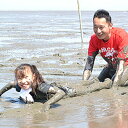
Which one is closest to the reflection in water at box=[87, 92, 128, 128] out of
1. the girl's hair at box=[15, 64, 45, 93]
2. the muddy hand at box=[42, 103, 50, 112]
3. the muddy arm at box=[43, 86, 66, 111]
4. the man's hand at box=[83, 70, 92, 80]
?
the muddy arm at box=[43, 86, 66, 111]

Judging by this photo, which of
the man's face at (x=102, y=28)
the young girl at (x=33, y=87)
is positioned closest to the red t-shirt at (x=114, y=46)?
the man's face at (x=102, y=28)

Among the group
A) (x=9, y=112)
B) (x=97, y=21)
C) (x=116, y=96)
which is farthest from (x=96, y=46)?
(x=9, y=112)

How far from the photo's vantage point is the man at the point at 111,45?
6.47m

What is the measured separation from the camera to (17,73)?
543 centimetres

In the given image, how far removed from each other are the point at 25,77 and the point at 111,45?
189cm

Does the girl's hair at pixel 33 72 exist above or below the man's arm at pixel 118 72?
above

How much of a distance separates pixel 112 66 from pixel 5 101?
1969 mm

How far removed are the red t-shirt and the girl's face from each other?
5.74 feet

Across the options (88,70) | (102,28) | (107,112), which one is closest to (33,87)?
(107,112)

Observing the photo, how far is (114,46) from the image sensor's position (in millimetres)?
6836

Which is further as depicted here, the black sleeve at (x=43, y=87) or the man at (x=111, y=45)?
the man at (x=111, y=45)

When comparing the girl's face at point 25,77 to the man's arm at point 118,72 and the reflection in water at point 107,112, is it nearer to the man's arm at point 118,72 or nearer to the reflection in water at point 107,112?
the reflection in water at point 107,112

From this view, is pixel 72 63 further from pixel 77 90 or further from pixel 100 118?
pixel 100 118

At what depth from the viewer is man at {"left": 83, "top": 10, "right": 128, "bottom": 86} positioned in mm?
6469
